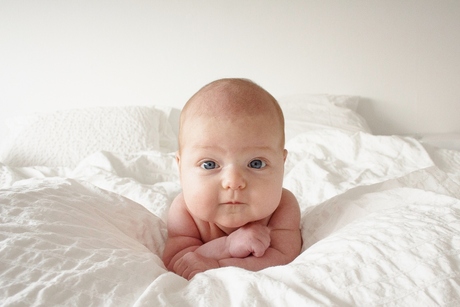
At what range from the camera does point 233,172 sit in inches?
32.1

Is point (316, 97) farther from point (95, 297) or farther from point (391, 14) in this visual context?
point (95, 297)

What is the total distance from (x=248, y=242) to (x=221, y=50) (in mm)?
2058

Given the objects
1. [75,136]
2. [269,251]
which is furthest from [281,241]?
[75,136]

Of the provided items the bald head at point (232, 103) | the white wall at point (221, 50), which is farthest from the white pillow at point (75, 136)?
the bald head at point (232, 103)

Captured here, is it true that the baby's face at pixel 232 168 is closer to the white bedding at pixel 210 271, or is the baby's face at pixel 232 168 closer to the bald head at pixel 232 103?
the bald head at pixel 232 103

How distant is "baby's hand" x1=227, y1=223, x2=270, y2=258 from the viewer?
0.84 meters

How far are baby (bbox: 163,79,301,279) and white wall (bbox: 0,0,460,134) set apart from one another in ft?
6.18

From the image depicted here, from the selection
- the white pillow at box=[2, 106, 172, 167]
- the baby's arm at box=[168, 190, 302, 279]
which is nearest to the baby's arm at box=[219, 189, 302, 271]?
the baby's arm at box=[168, 190, 302, 279]

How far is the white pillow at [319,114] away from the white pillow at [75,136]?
2.50 feet

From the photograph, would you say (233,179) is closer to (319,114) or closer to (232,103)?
(232,103)

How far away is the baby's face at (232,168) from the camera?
82cm

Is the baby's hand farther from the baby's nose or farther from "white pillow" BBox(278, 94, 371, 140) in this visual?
"white pillow" BBox(278, 94, 371, 140)

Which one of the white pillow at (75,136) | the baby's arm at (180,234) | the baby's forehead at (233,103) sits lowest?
the white pillow at (75,136)

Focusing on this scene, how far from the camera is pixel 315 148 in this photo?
6.08ft
